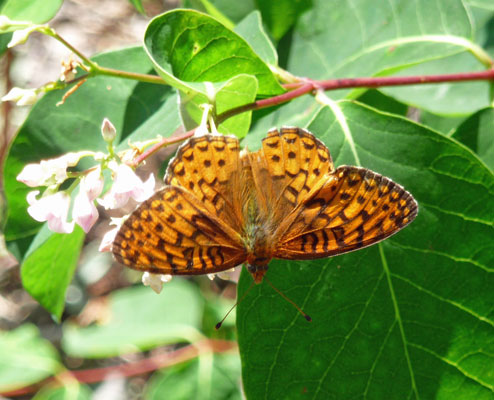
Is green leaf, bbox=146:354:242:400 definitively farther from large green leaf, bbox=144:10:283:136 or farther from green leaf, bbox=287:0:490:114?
large green leaf, bbox=144:10:283:136

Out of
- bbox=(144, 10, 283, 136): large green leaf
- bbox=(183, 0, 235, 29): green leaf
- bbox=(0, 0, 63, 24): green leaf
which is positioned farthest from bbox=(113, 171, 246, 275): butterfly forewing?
bbox=(183, 0, 235, 29): green leaf

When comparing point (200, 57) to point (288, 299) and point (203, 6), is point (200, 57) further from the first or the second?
point (203, 6)

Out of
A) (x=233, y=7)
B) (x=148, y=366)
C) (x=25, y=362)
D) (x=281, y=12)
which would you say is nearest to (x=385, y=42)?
(x=281, y=12)

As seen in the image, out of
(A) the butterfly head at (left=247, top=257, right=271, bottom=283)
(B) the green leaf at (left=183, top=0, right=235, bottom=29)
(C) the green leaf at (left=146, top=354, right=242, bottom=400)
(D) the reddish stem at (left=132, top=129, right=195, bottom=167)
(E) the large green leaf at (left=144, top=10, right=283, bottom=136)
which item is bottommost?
(C) the green leaf at (left=146, top=354, right=242, bottom=400)

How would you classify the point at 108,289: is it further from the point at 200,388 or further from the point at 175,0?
the point at 175,0

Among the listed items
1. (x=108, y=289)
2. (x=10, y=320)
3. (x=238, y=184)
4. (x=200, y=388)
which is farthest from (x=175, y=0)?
(x=238, y=184)

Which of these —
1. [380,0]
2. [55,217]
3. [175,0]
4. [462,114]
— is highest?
[380,0]
